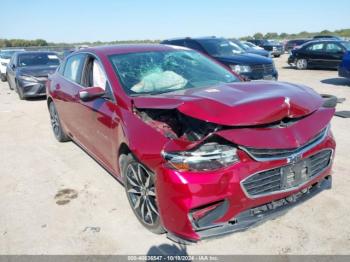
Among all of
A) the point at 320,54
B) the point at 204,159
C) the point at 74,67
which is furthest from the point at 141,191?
the point at 320,54

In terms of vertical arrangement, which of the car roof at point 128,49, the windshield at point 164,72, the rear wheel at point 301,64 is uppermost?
the car roof at point 128,49

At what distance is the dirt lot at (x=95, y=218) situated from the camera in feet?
10.2

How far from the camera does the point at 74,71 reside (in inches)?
207

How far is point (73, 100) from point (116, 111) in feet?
5.25

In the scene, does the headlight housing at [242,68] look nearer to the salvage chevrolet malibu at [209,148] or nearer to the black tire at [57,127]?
the black tire at [57,127]

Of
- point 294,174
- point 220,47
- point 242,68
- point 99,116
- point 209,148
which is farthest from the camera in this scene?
point 220,47

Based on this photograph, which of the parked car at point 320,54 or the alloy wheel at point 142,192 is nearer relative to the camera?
the alloy wheel at point 142,192

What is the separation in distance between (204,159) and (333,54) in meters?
15.2

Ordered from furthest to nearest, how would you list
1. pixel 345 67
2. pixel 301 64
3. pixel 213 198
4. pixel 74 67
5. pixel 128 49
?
pixel 301 64 < pixel 345 67 < pixel 74 67 < pixel 128 49 < pixel 213 198

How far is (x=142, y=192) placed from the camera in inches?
132

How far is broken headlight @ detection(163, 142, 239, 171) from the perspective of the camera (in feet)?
8.84

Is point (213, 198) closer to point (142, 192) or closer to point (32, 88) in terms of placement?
point (142, 192)

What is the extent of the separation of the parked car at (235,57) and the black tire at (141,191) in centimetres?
687

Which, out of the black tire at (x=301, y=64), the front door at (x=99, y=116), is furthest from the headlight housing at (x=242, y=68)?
the black tire at (x=301, y=64)
